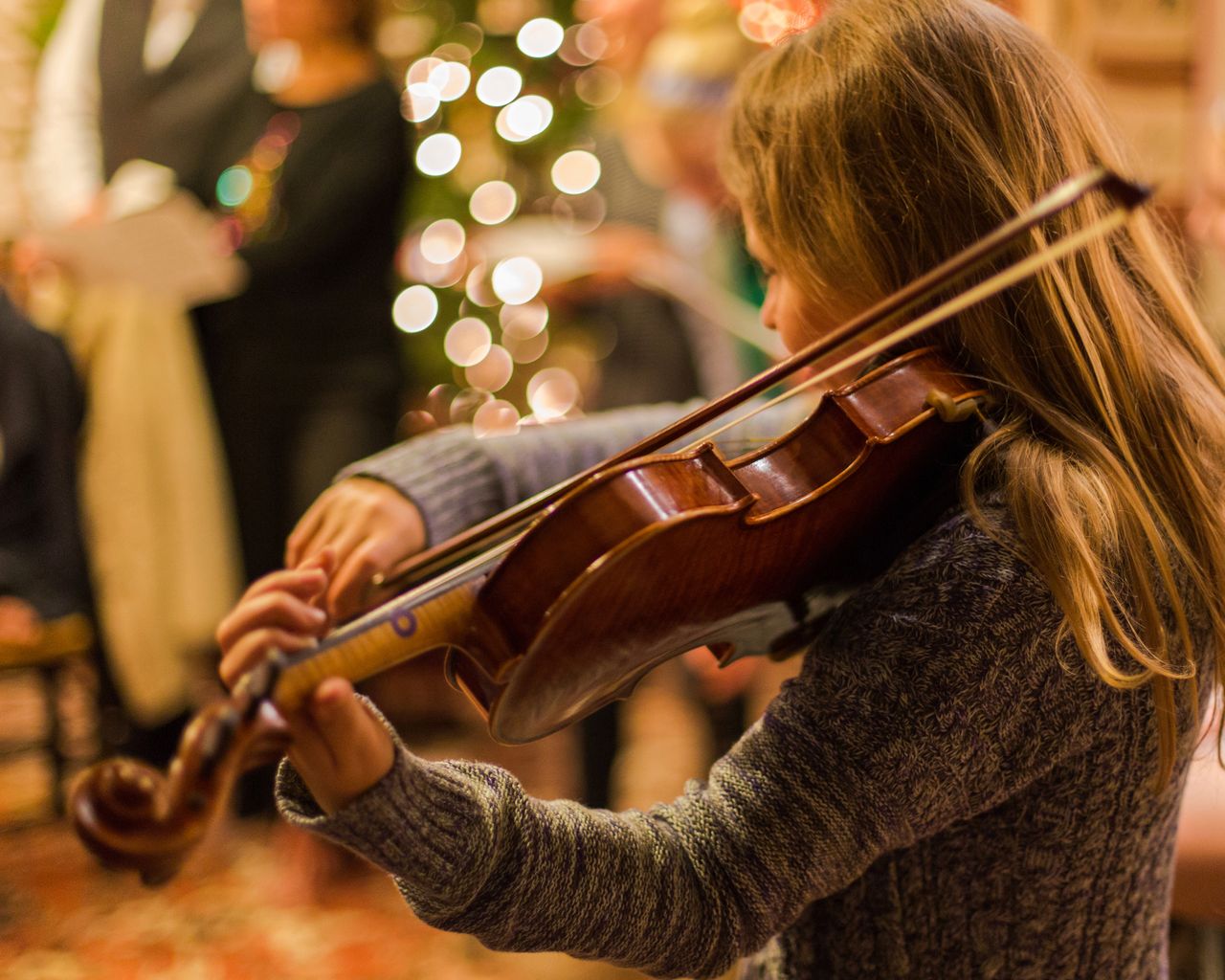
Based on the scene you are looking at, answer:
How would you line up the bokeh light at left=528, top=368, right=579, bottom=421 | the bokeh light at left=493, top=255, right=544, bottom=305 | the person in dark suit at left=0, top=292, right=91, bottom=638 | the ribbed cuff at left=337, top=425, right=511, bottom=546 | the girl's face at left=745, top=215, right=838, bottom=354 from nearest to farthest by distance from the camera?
1. the girl's face at left=745, top=215, right=838, bottom=354
2. the ribbed cuff at left=337, top=425, right=511, bottom=546
3. the person in dark suit at left=0, top=292, right=91, bottom=638
4. the bokeh light at left=493, top=255, right=544, bottom=305
5. the bokeh light at left=528, top=368, right=579, bottom=421

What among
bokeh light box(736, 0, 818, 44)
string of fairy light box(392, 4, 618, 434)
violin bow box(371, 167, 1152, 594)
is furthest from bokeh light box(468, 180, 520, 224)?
violin bow box(371, 167, 1152, 594)

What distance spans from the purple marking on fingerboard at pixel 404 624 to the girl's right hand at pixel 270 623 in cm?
6

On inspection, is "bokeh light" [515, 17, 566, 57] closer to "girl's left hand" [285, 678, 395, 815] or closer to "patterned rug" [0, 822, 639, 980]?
"patterned rug" [0, 822, 639, 980]

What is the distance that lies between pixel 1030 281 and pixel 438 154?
7.35 feet

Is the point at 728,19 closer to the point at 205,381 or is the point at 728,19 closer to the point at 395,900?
the point at 205,381

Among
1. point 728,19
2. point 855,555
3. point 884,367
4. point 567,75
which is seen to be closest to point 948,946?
point 855,555

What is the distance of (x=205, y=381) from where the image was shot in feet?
6.33

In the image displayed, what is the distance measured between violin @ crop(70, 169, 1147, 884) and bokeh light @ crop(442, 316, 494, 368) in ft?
6.75

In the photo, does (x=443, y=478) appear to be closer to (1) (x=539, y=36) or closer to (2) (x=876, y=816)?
(2) (x=876, y=816)

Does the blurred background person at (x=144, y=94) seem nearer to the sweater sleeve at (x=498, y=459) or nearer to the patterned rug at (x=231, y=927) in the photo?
the patterned rug at (x=231, y=927)

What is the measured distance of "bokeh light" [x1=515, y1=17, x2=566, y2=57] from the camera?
103 inches

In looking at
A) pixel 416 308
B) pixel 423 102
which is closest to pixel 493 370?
pixel 416 308

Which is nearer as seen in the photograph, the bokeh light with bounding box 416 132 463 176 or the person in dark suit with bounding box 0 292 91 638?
the person in dark suit with bounding box 0 292 91 638

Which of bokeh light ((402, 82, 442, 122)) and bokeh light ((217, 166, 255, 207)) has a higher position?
bokeh light ((217, 166, 255, 207))
